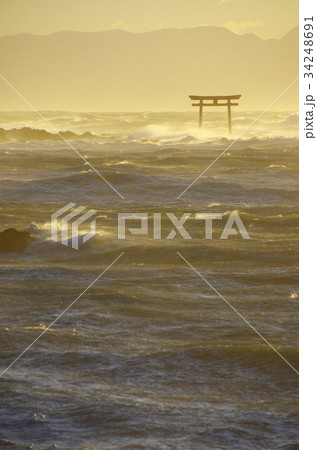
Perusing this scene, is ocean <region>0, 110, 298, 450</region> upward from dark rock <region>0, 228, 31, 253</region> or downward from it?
downward

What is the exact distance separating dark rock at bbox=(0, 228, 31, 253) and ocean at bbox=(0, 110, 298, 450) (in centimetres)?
Answer: 25

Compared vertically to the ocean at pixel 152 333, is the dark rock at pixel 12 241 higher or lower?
higher

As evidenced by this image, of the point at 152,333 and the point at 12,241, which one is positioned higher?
the point at 12,241

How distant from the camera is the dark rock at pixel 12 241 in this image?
69.9 feet

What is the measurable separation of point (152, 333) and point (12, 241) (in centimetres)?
834

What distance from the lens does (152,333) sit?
1420cm

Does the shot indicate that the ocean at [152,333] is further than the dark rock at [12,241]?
No

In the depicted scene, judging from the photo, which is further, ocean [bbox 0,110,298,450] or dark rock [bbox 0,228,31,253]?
dark rock [bbox 0,228,31,253]

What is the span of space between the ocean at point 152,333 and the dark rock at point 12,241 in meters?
0.25

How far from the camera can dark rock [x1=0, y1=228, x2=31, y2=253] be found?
69.9 ft

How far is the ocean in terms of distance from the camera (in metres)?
10.4

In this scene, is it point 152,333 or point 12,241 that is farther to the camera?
point 12,241

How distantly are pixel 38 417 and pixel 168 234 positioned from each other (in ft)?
47.4
